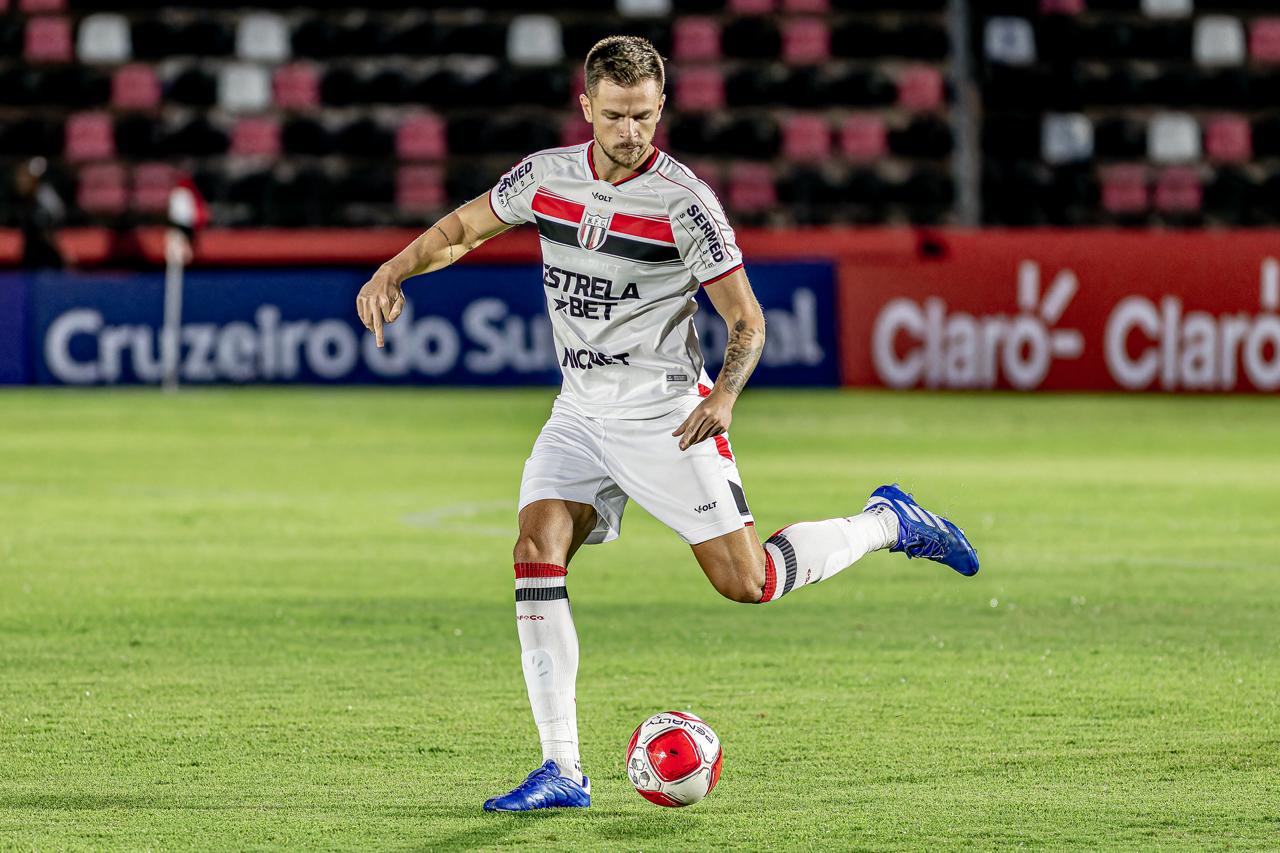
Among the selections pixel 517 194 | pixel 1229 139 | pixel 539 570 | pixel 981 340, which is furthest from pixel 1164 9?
pixel 539 570

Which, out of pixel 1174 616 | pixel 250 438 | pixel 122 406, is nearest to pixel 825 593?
pixel 1174 616

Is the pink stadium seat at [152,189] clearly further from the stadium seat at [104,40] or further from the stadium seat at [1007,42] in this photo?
the stadium seat at [1007,42]

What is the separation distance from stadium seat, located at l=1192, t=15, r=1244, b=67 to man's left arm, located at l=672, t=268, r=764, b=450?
23321mm

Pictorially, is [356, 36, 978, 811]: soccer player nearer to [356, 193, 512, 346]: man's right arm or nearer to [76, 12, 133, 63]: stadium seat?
[356, 193, 512, 346]: man's right arm

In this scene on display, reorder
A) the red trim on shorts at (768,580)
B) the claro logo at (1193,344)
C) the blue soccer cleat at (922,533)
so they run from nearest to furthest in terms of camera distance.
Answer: the red trim on shorts at (768,580), the blue soccer cleat at (922,533), the claro logo at (1193,344)

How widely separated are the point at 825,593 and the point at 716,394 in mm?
4216

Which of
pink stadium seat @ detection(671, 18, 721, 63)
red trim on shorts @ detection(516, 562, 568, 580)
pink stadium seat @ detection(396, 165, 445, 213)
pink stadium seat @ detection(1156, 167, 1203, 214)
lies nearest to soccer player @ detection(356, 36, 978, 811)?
red trim on shorts @ detection(516, 562, 568, 580)

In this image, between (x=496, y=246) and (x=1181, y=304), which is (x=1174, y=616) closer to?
(x=1181, y=304)

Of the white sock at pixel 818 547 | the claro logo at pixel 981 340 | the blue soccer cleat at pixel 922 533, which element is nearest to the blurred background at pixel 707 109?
the claro logo at pixel 981 340

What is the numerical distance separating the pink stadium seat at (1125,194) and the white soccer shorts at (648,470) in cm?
2120

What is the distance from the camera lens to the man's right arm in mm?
6137

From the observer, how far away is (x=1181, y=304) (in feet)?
69.9

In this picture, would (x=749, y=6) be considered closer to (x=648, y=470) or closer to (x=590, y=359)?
(x=590, y=359)

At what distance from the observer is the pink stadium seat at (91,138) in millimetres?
26531
